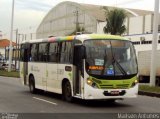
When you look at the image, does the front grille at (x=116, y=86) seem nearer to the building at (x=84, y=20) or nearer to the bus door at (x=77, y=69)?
the bus door at (x=77, y=69)

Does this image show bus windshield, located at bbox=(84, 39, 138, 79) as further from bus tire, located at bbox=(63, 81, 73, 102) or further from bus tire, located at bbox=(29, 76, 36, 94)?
bus tire, located at bbox=(29, 76, 36, 94)

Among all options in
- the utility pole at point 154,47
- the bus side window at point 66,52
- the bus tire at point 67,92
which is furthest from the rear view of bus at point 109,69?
the utility pole at point 154,47

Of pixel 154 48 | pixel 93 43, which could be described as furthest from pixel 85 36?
pixel 154 48

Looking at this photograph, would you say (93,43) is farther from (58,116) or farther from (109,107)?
(58,116)

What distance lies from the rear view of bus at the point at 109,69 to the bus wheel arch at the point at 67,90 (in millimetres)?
1722

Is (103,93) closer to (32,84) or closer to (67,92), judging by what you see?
(67,92)

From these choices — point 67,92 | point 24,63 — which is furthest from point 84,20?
point 67,92

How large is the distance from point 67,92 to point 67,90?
0.28ft

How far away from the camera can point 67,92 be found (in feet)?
59.8

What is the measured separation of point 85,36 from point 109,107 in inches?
109

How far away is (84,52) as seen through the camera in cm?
1667

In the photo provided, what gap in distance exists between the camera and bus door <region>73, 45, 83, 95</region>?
16.9 meters

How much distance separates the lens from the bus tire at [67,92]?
1795 cm

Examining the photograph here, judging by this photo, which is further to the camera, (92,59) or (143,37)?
(143,37)
